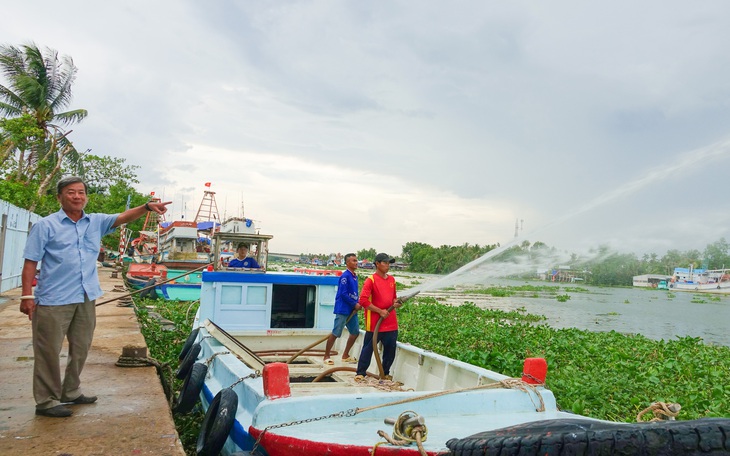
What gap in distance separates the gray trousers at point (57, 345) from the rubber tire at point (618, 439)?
10.8ft

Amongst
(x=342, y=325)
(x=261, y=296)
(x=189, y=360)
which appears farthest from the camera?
(x=261, y=296)

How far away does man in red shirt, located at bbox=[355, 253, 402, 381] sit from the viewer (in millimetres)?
6105

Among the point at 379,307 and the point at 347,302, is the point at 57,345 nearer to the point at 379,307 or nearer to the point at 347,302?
the point at 379,307

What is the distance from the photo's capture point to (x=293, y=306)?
8.93 m

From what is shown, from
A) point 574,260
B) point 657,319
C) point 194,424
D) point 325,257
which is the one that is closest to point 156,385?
point 194,424

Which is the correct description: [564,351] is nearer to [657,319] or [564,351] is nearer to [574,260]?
[574,260]

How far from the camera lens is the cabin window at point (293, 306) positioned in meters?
8.59

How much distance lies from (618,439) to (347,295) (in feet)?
16.1

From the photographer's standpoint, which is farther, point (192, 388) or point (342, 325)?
point (342, 325)

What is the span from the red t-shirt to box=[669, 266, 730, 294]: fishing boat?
56587 millimetres

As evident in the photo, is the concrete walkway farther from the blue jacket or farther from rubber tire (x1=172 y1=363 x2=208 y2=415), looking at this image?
the blue jacket

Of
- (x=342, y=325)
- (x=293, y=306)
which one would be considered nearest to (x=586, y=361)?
(x=342, y=325)

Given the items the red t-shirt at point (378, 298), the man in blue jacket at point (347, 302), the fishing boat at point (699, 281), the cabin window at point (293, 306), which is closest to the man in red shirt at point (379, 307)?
the red t-shirt at point (378, 298)

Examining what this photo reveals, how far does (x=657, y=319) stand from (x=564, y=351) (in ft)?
59.7
